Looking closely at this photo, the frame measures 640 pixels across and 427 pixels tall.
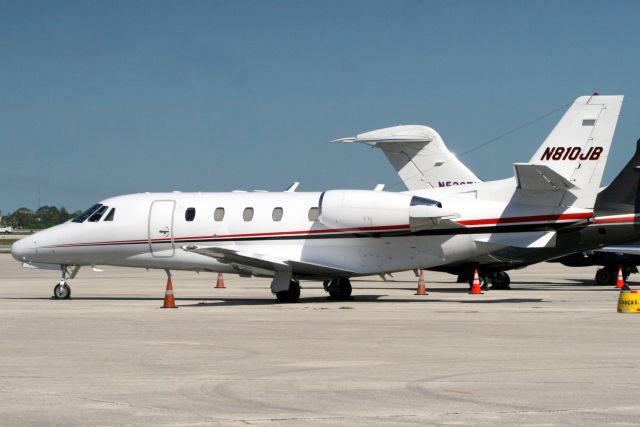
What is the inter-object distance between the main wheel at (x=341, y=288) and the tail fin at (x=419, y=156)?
872 cm

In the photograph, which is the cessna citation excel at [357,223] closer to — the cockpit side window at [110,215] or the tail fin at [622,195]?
the cockpit side window at [110,215]

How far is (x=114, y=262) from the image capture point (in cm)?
2825

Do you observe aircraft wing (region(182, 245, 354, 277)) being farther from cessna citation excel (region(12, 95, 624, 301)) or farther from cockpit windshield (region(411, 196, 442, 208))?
cockpit windshield (region(411, 196, 442, 208))

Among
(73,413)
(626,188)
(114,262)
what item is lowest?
(73,413)

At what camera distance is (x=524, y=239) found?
25.3 meters

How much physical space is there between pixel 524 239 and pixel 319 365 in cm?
1328

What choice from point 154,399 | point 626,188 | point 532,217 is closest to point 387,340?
point 154,399

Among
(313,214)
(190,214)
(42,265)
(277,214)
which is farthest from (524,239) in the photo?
(42,265)

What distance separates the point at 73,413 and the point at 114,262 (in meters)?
19.2

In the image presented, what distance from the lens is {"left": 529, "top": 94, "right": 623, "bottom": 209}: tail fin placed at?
25.3 meters

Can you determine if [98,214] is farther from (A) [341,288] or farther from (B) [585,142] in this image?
(B) [585,142]

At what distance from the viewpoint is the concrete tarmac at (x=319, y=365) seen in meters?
9.41

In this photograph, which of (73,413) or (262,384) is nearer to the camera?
(73,413)

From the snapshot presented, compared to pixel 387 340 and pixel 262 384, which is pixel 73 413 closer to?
pixel 262 384
